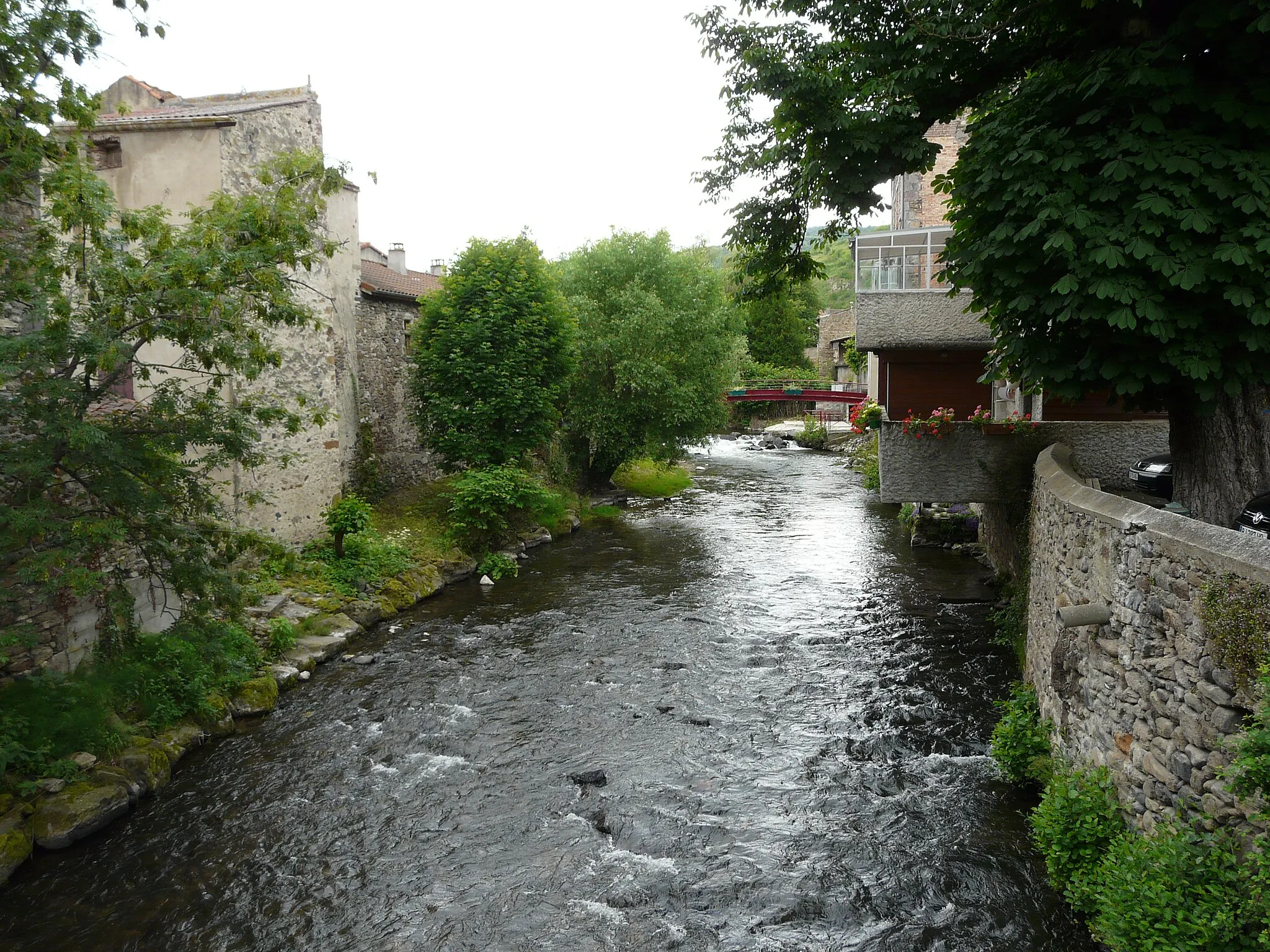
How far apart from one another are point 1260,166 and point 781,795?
7.93 meters

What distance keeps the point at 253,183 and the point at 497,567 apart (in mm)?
9470

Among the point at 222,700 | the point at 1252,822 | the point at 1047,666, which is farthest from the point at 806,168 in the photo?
the point at 222,700

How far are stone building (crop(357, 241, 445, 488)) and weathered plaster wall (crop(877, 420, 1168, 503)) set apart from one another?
44.6 feet

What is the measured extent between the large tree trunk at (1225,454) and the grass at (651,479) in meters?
20.8

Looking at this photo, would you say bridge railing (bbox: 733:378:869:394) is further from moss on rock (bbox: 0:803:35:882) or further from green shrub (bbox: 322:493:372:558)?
moss on rock (bbox: 0:803:35:882)

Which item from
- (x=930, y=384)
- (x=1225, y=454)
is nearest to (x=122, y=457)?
(x=1225, y=454)

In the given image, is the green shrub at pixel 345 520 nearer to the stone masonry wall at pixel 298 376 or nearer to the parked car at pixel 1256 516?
the stone masonry wall at pixel 298 376

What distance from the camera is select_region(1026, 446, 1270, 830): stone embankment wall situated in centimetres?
547

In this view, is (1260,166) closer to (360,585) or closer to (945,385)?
(945,385)

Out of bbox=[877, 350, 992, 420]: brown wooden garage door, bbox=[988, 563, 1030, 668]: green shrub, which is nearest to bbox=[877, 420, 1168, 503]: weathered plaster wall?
bbox=[988, 563, 1030, 668]: green shrub

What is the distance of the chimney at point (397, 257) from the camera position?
102 feet

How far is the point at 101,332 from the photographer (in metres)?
8.80

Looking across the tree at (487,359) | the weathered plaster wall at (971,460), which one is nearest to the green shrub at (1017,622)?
the weathered plaster wall at (971,460)

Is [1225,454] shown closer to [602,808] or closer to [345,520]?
[602,808]
